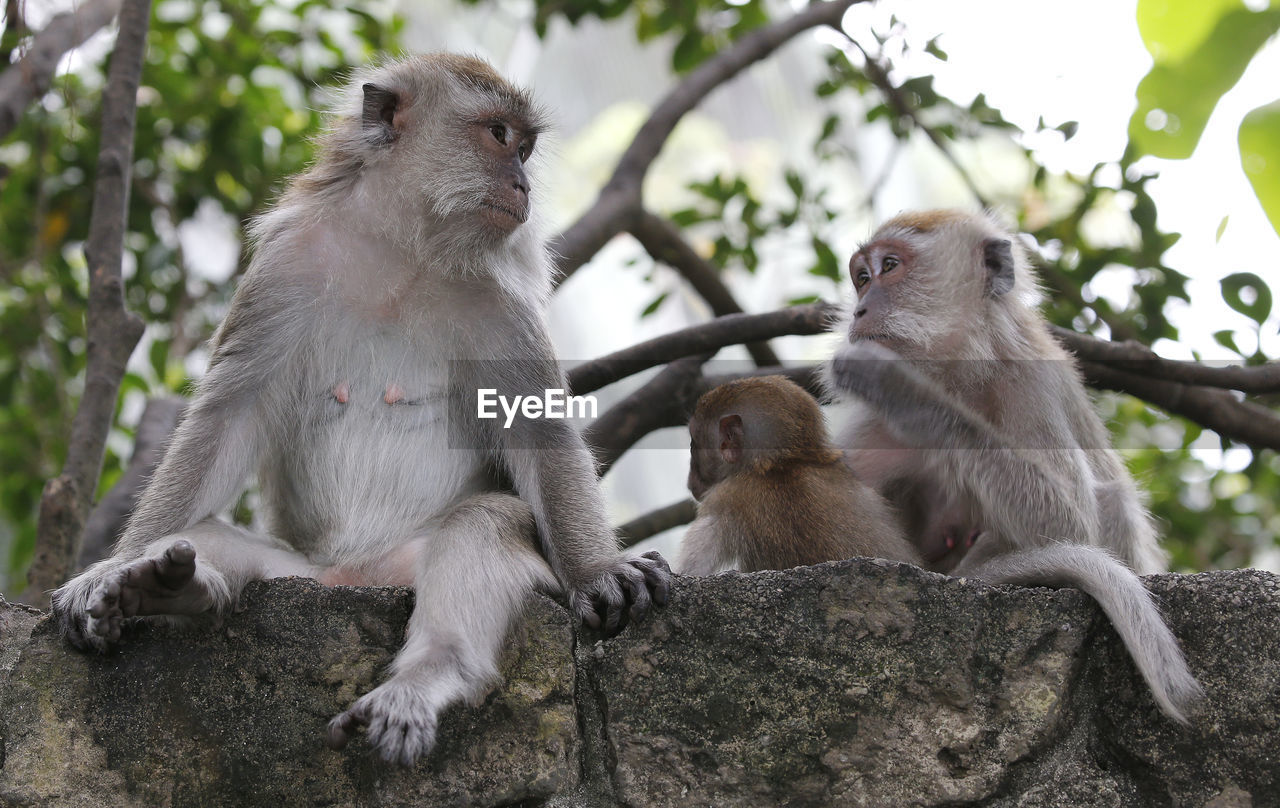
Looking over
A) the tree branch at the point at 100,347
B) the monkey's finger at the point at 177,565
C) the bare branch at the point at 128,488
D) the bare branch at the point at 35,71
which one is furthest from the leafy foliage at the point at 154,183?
the monkey's finger at the point at 177,565

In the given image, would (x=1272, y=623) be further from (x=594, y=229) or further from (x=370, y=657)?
(x=594, y=229)

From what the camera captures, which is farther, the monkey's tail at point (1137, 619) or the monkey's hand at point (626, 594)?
the monkey's hand at point (626, 594)

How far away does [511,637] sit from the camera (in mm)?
2684

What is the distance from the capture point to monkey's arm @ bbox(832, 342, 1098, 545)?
3195 mm

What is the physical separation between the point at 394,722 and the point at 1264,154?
2054 millimetres

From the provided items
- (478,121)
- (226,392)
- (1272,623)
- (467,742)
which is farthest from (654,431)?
(1272,623)

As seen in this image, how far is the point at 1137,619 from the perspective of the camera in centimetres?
248

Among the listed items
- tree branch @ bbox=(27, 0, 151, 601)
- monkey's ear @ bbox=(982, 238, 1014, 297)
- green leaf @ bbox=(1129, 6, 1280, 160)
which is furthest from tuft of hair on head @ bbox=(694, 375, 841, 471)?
green leaf @ bbox=(1129, 6, 1280, 160)

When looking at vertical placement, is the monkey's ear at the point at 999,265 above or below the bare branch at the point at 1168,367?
above

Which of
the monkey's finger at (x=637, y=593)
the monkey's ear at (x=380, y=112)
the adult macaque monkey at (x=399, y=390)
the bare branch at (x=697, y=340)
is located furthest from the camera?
the bare branch at (x=697, y=340)

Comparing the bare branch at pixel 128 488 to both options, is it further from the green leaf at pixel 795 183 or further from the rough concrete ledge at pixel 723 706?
the green leaf at pixel 795 183

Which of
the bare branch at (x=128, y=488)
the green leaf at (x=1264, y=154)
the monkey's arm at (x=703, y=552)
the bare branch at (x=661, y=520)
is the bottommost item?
the bare branch at (x=661, y=520)

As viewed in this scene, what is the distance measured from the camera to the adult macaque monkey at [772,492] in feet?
10.4

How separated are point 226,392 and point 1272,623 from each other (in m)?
2.59
